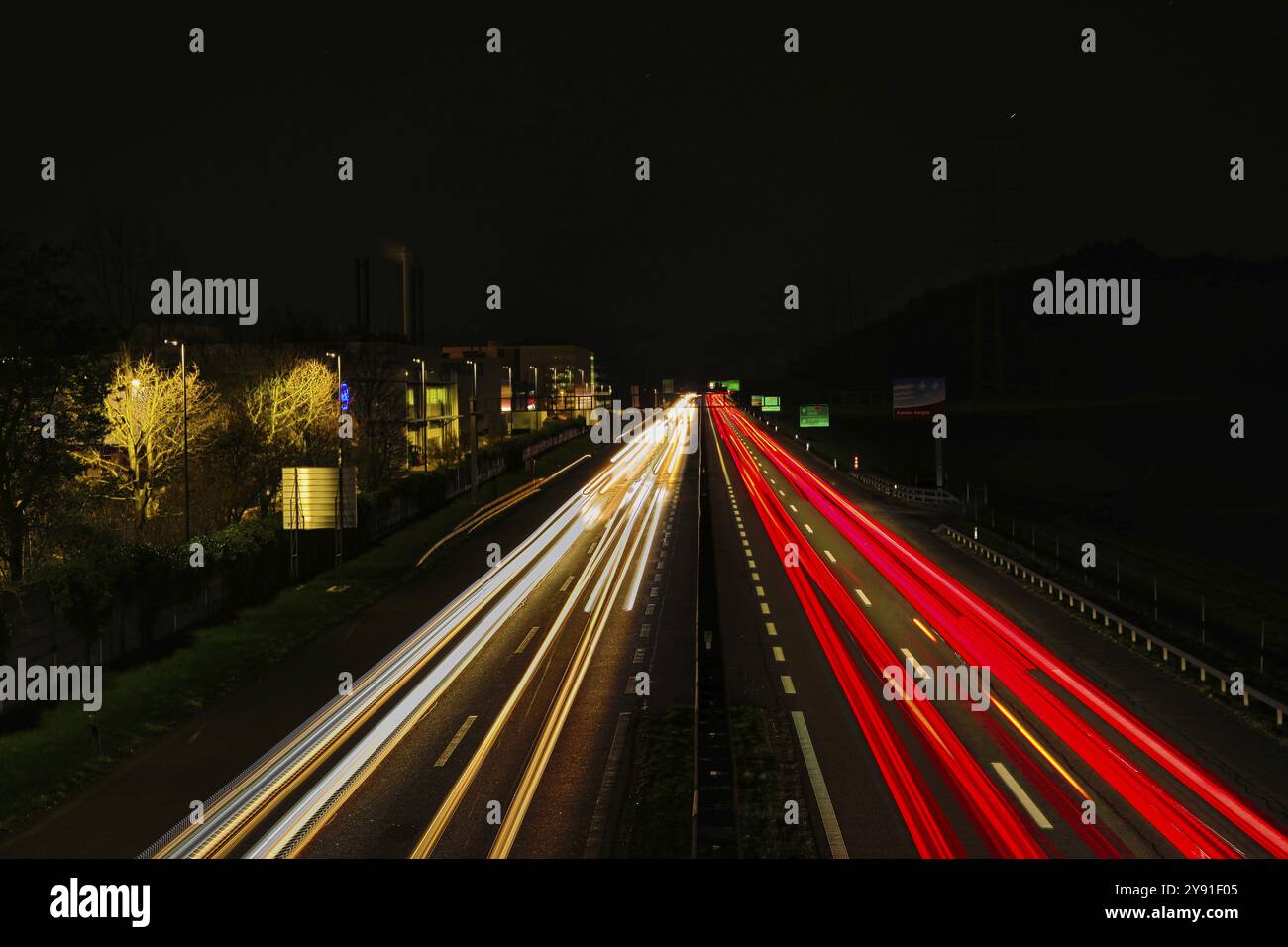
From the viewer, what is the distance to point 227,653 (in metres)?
23.3

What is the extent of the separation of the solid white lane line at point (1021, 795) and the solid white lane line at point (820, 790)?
2.72m

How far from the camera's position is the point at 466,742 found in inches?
660

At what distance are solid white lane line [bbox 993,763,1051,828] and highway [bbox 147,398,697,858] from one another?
19.9 feet

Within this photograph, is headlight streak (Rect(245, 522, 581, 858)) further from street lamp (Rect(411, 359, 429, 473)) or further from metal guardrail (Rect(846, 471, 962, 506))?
street lamp (Rect(411, 359, 429, 473))

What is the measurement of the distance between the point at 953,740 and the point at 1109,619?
1152 cm

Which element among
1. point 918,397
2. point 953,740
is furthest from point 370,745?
point 918,397

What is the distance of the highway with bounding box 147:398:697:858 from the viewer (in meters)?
12.7

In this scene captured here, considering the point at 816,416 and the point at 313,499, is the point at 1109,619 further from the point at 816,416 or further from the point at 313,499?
the point at 816,416

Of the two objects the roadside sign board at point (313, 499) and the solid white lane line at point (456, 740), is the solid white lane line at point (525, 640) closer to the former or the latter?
the solid white lane line at point (456, 740)

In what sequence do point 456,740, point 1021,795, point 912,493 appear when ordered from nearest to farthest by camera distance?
point 1021,795
point 456,740
point 912,493

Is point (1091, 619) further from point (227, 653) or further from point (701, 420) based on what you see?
point (701, 420)

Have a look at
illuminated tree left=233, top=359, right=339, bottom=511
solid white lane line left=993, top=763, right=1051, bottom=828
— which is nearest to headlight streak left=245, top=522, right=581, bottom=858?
solid white lane line left=993, top=763, right=1051, bottom=828

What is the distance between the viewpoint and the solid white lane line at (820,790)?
492 inches

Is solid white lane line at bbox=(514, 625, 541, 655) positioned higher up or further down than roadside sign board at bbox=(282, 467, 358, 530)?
further down
